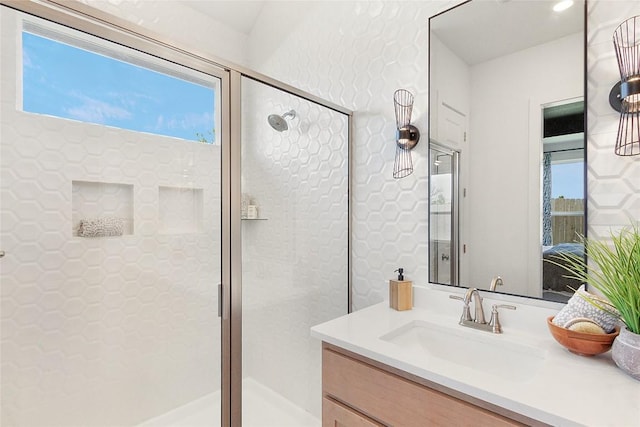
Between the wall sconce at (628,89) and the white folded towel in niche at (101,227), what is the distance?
A: 2.20 metres

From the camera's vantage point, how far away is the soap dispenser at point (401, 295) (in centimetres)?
140

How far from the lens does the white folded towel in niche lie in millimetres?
1643

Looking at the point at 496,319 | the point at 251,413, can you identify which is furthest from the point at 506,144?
the point at 251,413

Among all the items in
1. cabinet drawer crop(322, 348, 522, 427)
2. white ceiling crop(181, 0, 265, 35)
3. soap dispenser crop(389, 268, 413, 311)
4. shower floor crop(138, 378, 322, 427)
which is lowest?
shower floor crop(138, 378, 322, 427)

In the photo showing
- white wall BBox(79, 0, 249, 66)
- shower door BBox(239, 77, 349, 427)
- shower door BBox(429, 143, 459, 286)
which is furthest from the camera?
white wall BBox(79, 0, 249, 66)

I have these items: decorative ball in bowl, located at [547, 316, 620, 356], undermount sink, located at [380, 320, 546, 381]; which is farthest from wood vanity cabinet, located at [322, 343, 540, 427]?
decorative ball in bowl, located at [547, 316, 620, 356]

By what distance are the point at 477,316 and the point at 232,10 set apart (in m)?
2.53

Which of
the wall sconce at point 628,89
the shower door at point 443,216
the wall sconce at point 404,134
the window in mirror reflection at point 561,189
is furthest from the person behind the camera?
the wall sconce at point 404,134

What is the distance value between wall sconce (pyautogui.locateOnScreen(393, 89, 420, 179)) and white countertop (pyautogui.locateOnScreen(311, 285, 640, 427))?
1.89 feet

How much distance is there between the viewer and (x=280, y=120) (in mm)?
1685

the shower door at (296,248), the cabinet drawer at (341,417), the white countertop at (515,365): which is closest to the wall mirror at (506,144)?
the white countertop at (515,365)

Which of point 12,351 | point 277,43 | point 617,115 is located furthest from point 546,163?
point 12,351

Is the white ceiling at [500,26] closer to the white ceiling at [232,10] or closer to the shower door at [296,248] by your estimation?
the shower door at [296,248]

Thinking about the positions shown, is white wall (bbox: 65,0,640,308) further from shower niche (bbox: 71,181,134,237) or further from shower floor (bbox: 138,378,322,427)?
shower niche (bbox: 71,181,134,237)
